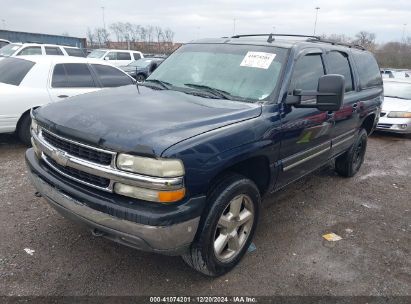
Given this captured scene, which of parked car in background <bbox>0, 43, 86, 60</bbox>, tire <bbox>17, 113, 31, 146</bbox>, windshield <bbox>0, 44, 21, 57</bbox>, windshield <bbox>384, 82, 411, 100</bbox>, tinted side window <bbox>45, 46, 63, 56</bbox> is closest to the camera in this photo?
tire <bbox>17, 113, 31, 146</bbox>

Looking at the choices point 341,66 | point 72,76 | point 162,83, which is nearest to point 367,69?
point 341,66

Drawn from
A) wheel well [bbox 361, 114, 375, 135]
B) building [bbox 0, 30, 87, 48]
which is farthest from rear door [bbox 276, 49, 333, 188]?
building [bbox 0, 30, 87, 48]

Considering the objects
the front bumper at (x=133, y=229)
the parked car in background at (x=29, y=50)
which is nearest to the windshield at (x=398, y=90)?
the front bumper at (x=133, y=229)

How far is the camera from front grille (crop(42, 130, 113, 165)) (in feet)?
8.03

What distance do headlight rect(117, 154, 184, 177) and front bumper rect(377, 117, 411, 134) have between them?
7.73 m

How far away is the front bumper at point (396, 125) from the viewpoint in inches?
333

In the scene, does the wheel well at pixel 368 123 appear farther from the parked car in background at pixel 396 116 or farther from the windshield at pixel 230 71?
the parked car in background at pixel 396 116

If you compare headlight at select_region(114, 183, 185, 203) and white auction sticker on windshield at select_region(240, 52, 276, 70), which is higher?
white auction sticker on windshield at select_region(240, 52, 276, 70)

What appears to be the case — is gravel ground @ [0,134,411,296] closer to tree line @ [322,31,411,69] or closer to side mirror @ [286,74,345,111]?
side mirror @ [286,74,345,111]

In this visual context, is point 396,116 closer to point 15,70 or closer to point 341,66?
point 341,66

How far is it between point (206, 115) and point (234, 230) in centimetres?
99

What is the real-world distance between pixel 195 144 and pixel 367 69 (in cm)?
398

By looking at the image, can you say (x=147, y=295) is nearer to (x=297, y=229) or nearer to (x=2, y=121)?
(x=297, y=229)

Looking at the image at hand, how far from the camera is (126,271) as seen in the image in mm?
3066
